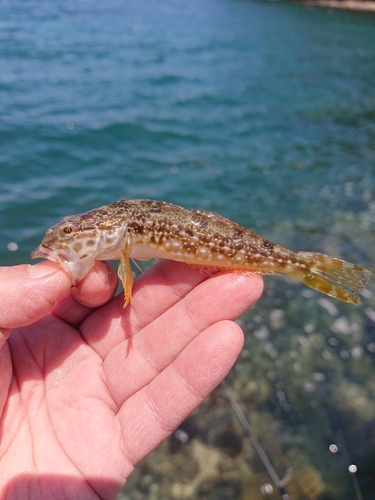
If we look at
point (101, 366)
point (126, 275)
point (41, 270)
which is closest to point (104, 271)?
point (126, 275)

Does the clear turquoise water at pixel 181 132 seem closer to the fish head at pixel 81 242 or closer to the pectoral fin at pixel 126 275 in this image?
the pectoral fin at pixel 126 275

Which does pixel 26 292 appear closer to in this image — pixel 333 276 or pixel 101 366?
pixel 101 366

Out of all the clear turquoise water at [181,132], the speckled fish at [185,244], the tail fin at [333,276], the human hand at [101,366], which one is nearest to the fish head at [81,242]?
the speckled fish at [185,244]

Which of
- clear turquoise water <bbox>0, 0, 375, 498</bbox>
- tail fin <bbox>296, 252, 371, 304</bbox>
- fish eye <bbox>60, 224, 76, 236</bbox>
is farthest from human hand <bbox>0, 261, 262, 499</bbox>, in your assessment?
clear turquoise water <bbox>0, 0, 375, 498</bbox>

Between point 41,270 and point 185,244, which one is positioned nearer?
point 41,270

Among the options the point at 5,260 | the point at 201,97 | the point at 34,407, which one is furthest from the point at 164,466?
the point at 201,97

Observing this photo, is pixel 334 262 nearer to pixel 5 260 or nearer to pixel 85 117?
pixel 5 260

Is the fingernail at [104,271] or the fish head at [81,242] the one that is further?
the fingernail at [104,271]

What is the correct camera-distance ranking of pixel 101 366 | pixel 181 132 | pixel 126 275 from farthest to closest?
pixel 181 132
pixel 101 366
pixel 126 275
